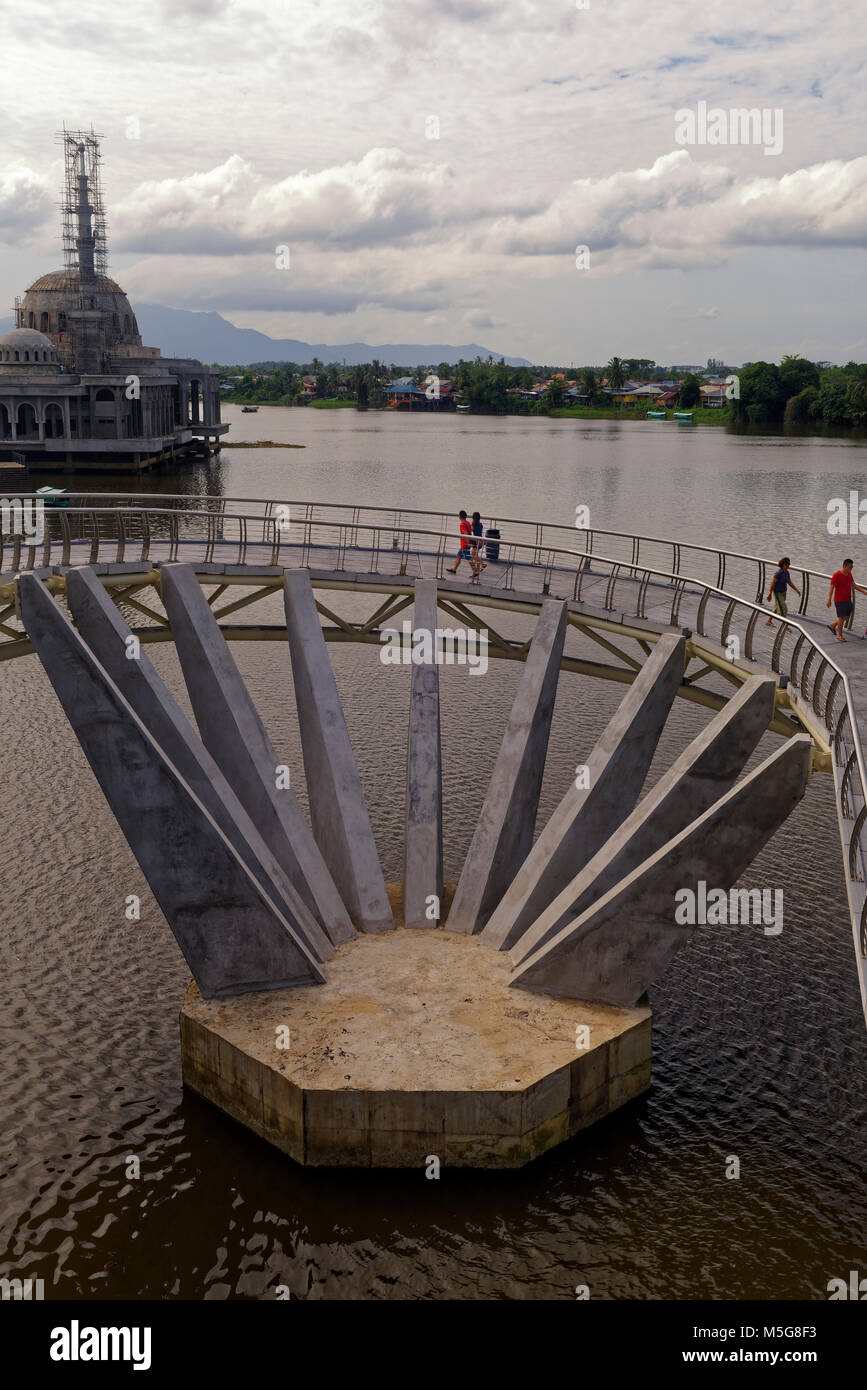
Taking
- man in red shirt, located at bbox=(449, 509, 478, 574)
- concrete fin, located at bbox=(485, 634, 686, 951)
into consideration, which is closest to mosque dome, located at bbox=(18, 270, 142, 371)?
man in red shirt, located at bbox=(449, 509, 478, 574)

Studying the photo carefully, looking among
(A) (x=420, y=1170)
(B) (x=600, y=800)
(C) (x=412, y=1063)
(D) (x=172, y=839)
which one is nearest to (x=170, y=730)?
(D) (x=172, y=839)

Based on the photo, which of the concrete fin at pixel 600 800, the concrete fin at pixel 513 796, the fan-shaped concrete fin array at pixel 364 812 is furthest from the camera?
the concrete fin at pixel 513 796

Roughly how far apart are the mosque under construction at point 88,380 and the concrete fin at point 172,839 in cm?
9171

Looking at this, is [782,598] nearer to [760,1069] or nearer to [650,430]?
[760,1069]

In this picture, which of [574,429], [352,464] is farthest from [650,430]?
[352,464]

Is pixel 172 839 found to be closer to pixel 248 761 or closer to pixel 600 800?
pixel 248 761

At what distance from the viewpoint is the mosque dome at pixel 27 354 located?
112938mm

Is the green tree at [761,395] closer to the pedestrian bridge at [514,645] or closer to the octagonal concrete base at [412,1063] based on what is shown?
the pedestrian bridge at [514,645]

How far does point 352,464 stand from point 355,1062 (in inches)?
3850

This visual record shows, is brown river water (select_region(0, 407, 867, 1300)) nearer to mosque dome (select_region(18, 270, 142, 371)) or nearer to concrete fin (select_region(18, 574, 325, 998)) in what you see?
concrete fin (select_region(18, 574, 325, 998))

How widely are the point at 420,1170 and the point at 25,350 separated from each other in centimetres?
11408

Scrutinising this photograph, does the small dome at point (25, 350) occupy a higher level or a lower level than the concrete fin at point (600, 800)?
higher

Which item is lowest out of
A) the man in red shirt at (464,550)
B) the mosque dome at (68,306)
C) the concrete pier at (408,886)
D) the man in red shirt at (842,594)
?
the concrete pier at (408,886)

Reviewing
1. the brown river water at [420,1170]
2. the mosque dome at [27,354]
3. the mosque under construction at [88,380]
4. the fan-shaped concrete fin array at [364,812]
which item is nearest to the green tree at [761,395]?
the mosque under construction at [88,380]
